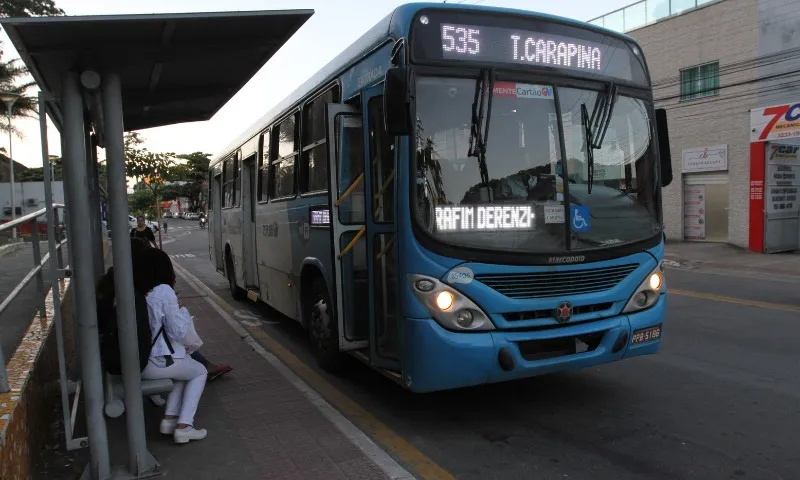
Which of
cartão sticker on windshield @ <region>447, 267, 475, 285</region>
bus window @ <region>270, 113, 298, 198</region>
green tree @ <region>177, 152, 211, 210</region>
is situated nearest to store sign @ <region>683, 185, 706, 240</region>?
bus window @ <region>270, 113, 298, 198</region>

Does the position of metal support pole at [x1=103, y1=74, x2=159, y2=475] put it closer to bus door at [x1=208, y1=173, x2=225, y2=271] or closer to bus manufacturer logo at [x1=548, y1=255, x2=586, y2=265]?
bus manufacturer logo at [x1=548, y1=255, x2=586, y2=265]

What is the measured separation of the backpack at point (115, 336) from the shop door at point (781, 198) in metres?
18.3

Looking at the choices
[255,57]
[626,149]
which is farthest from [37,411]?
[626,149]

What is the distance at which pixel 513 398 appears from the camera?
208 inches

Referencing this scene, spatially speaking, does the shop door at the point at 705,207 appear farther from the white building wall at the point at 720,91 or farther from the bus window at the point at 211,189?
the bus window at the point at 211,189

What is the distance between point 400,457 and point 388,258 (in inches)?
56.9

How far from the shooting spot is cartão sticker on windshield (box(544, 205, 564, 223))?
4512 millimetres

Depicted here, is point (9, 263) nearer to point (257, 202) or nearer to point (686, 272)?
point (257, 202)

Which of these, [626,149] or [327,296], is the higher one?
[626,149]

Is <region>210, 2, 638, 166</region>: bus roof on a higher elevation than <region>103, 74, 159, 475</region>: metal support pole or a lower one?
higher

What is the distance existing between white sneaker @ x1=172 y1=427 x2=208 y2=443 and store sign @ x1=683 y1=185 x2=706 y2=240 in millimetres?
20813

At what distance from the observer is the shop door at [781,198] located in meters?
17.6

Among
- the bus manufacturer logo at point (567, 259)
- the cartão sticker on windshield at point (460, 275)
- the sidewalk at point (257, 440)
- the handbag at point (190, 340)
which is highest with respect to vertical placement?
the bus manufacturer logo at point (567, 259)

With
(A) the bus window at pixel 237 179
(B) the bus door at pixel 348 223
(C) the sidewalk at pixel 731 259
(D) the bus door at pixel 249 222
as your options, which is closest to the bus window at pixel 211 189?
(A) the bus window at pixel 237 179
